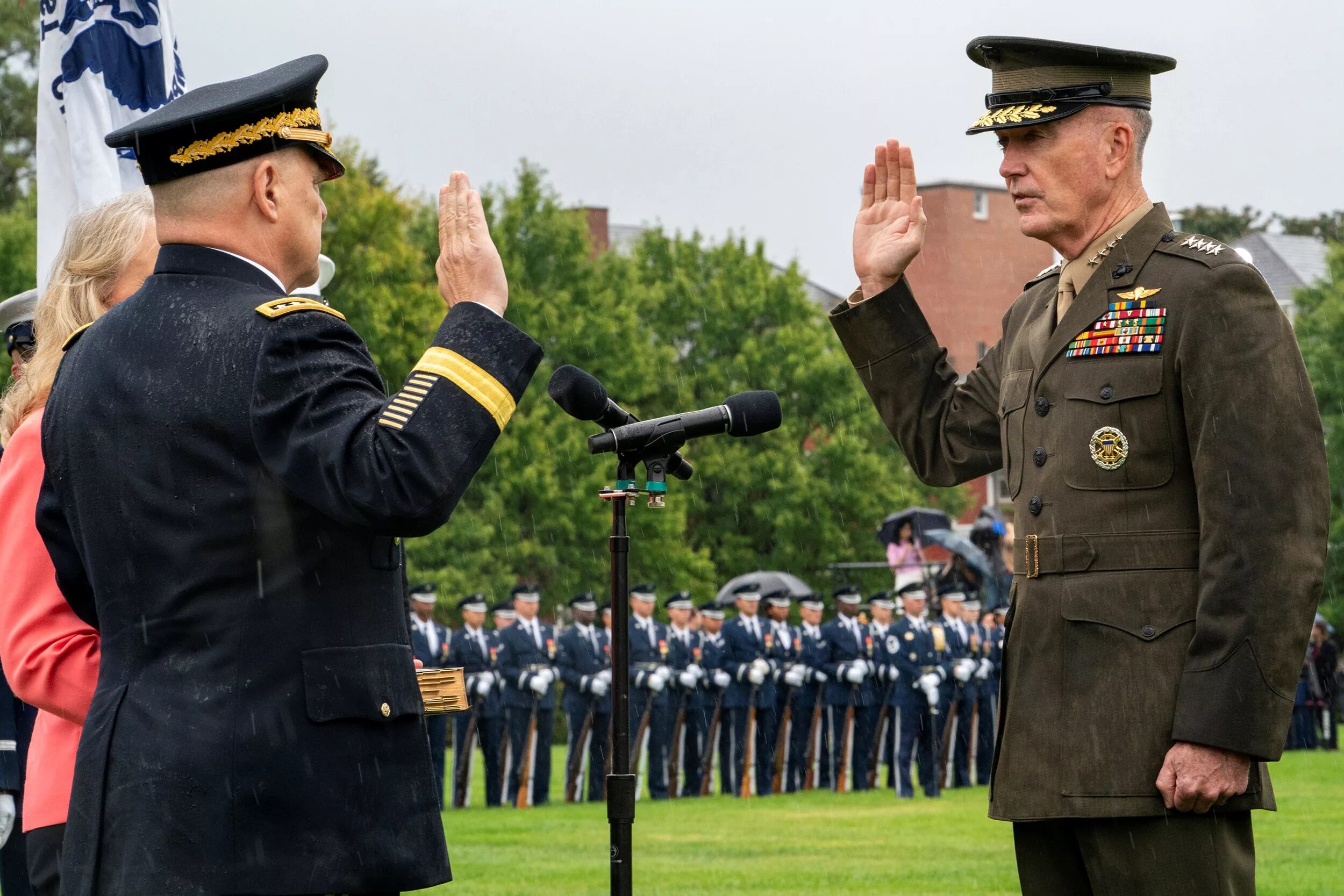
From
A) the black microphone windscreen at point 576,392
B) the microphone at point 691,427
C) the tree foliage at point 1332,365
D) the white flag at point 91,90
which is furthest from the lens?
the tree foliage at point 1332,365

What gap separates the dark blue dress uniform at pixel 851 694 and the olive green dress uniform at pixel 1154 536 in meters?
17.2

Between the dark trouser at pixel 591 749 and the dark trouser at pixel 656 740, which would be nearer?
the dark trouser at pixel 591 749

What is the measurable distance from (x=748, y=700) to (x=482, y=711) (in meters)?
3.29

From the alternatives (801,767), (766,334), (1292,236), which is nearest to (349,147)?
(766,334)

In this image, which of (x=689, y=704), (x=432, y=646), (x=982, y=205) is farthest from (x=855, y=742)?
(x=982, y=205)

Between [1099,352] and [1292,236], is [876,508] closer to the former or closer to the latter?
[1292,236]

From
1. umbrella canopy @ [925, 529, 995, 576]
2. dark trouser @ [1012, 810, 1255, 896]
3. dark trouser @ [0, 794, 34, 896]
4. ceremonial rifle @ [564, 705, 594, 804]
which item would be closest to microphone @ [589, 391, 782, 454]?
dark trouser @ [1012, 810, 1255, 896]

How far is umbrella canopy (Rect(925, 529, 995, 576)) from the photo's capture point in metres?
27.0

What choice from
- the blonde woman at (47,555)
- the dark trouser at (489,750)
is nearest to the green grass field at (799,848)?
the dark trouser at (489,750)

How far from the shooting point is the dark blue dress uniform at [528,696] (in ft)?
63.3

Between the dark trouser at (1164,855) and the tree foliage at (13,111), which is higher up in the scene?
the tree foliage at (13,111)

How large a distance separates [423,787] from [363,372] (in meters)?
0.75

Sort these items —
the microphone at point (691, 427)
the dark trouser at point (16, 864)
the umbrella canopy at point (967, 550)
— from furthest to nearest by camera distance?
the umbrella canopy at point (967, 550), the dark trouser at point (16, 864), the microphone at point (691, 427)

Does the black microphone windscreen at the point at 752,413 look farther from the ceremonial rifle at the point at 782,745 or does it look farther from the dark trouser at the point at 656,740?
the ceremonial rifle at the point at 782,745
